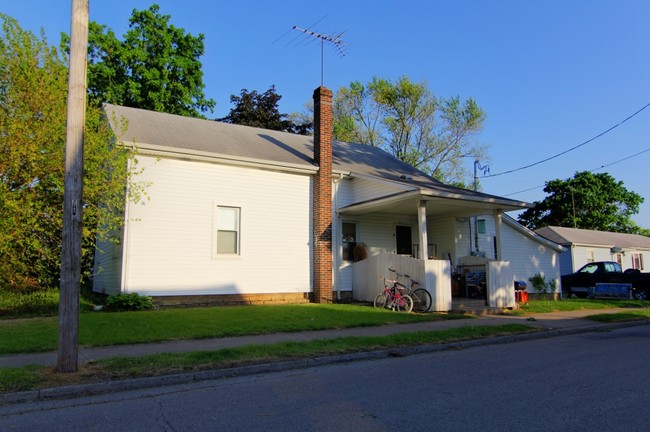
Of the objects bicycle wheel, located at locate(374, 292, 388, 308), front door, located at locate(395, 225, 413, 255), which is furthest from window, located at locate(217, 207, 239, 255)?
front door, located at locate(395, 225, 413, 255)

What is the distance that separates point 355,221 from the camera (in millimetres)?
17156

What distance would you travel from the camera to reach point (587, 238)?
116 ft

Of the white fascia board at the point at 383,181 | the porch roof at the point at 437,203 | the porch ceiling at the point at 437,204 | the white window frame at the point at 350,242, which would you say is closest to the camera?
the porch roof at the point at 437,203

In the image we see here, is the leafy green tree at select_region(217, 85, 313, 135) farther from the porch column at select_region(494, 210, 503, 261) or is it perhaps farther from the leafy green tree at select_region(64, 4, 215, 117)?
the porch column at select_region(494, 210, 503, 261)

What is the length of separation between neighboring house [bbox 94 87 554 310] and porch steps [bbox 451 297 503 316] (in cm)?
62

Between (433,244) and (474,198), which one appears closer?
(474,198)

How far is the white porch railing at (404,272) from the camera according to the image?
46.6 ft

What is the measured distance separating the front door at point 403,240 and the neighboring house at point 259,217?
0.12 feet

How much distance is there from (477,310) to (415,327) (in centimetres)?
393

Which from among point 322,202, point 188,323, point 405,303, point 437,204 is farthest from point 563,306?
point 188,323

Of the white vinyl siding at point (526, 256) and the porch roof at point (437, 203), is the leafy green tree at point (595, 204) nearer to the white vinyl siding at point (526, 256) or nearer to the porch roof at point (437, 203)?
the white vinyl siding at point (526, 256)

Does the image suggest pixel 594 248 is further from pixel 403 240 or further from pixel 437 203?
pixel 437 203

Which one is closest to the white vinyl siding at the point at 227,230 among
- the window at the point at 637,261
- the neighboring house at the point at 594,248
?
the neighboring house at the point at 594,248

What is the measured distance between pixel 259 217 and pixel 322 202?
2.23m
